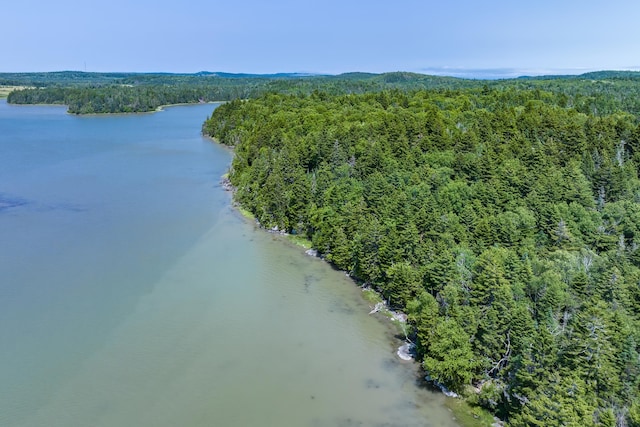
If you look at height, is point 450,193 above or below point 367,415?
above

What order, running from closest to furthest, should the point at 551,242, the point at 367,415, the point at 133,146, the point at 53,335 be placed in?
1. the point at 367,415
2. the point at 53,335
3. the point at 551,242
4. the point at 133,146

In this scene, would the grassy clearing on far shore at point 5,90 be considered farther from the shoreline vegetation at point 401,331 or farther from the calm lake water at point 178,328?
the shoreline vegetation at point 401,331

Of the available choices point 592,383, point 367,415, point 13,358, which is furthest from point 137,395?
point 592,383

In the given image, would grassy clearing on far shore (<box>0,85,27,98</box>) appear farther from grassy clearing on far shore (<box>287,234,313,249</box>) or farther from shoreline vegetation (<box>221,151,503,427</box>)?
grassy clearing on far shore (<box>287,234,313,249</box>)

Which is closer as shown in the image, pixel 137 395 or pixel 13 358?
pixel 137 395

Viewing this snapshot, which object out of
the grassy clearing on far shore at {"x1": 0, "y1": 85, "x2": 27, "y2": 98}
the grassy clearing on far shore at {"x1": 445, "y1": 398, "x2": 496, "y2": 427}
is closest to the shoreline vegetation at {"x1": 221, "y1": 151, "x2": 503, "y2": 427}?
the grassy clearing on far shore at {"x1": 445, "y1": 398, "x2": 496, "y2": 427}

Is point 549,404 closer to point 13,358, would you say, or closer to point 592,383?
point 592,383

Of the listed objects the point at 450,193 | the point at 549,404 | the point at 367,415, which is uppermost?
the point at 450,193
